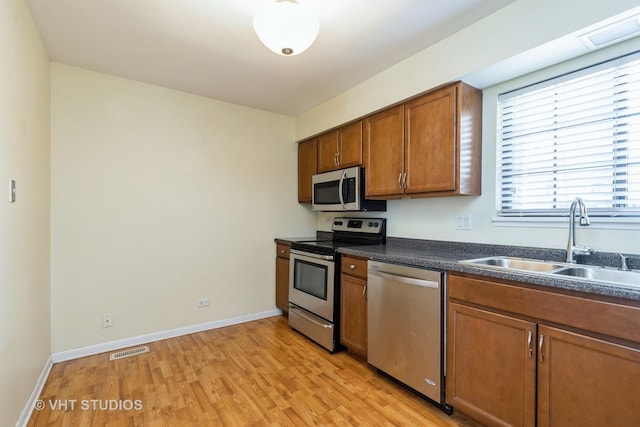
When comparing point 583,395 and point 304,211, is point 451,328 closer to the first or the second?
Answer: point 583,395

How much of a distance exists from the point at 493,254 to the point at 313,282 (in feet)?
5.14

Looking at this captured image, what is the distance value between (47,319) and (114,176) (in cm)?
126

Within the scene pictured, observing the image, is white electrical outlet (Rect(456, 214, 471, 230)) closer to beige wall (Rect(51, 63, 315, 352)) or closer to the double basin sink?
the double basin sink

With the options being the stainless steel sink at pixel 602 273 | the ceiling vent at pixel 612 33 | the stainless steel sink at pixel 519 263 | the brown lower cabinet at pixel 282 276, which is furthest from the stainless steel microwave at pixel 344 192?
the ceiling vent at pixel 612 33

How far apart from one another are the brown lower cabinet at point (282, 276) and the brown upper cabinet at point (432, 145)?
1431 mm

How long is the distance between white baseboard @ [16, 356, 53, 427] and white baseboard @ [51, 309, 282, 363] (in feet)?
0.40

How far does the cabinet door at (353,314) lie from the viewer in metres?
2.45

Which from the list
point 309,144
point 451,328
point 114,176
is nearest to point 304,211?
point 309,144

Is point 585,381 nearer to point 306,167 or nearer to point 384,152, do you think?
point 384,152

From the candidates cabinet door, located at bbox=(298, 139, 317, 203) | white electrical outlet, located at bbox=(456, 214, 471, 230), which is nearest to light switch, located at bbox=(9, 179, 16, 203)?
cabinet door, located at bbox=(298, 139, 317, 203)

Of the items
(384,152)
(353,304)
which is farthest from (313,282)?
(384,152)

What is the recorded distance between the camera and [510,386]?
5.08ft

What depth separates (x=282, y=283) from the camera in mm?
3602

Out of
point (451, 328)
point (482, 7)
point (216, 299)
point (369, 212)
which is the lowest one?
point (216, 299)
